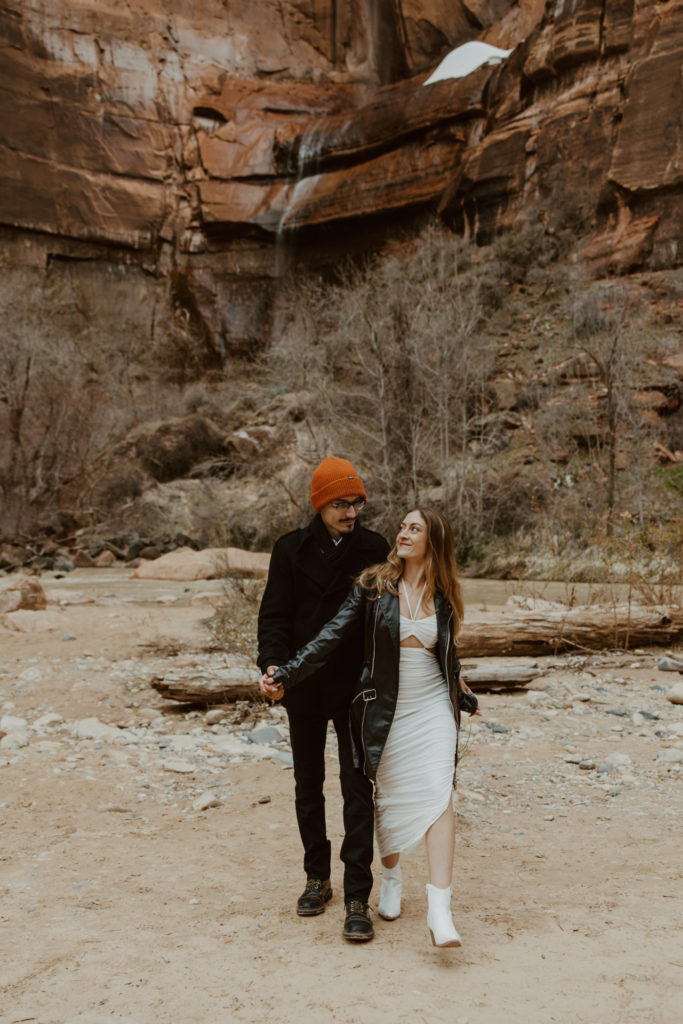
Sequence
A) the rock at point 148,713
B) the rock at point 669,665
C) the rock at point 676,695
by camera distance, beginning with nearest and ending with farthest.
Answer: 1. the rock at point 148,713
2. the rock at point 676,695
3. the rock at point 669,665

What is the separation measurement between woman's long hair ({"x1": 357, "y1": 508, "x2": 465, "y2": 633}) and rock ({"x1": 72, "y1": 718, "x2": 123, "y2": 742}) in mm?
3220

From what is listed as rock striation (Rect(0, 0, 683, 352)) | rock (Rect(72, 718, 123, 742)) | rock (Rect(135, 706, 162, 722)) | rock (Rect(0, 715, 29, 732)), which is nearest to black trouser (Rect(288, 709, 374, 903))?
rock (Rect(72, 718, 123, 742))

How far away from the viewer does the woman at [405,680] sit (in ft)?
9.22

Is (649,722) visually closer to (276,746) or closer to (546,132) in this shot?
(276,746)

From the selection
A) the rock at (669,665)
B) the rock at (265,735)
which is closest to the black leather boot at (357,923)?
the rock at (265,735)

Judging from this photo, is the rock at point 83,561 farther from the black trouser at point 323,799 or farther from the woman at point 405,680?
the woman at point 405,680

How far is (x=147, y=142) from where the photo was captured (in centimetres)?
3609

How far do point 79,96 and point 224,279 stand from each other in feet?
31.3

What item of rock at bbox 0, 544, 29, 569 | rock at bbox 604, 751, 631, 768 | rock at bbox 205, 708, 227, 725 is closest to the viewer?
rock at bbox 604, 751, 631, 768

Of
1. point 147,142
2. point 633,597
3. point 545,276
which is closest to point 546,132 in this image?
point 545,276

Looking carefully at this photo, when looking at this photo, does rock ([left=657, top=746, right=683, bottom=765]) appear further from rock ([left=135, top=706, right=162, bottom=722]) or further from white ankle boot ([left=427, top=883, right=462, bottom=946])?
rock ([left=135, top=706, right=162, bottom=722])

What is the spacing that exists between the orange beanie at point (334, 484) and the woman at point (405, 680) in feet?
0.82

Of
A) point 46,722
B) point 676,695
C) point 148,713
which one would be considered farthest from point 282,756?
point 676,695

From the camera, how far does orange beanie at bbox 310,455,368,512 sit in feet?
9.87
